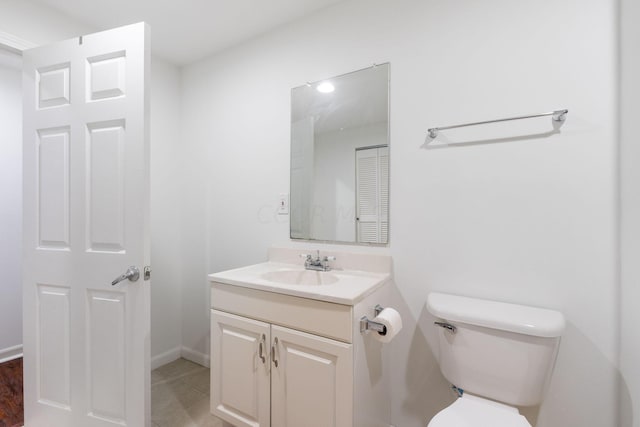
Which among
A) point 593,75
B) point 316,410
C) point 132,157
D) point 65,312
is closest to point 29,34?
point 132,157

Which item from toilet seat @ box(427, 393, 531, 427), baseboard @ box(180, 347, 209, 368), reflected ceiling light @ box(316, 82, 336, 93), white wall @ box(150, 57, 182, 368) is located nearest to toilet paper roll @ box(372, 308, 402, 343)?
toilet seat @ box(427, 393, 531, 427)

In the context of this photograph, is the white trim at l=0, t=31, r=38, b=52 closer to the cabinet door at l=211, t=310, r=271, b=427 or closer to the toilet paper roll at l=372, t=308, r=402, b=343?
the cabinet door at l=211, t=310, r=271, b=427

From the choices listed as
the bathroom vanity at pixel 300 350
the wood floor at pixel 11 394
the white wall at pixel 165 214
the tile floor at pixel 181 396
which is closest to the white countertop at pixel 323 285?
the bathroom vanity at pixel 300 350

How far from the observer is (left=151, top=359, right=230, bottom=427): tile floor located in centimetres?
169

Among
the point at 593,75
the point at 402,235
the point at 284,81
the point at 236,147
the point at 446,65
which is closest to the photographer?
the point at 593,75

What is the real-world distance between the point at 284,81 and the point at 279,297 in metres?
1.39

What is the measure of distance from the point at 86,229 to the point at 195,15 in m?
1.42

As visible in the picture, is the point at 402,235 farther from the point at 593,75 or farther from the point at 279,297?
the point at 593,75

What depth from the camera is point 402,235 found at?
154 cm

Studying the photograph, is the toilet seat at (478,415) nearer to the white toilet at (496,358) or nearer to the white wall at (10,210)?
the white toilet at (496,358)

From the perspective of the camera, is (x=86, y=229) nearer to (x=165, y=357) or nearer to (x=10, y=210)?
(x=165, y=357)

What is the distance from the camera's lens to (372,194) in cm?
162

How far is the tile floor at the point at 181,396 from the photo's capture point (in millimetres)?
1691

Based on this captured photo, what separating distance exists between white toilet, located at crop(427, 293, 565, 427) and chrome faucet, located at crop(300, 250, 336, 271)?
635 millimetres
